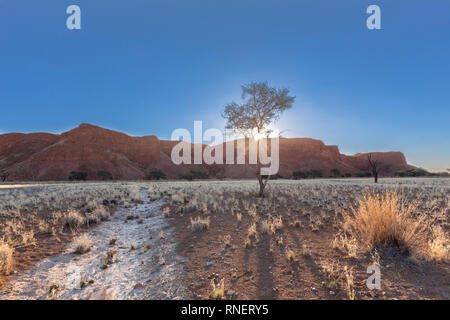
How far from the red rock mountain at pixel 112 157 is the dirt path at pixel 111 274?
6784cm

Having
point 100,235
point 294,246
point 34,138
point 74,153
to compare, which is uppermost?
point 34,138

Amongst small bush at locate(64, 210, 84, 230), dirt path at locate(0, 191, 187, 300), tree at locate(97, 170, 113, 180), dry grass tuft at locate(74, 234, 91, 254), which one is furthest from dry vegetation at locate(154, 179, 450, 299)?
tree at locate(97, 170, 113, 180)

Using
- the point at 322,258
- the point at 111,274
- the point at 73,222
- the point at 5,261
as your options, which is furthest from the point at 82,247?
the point at 322,258

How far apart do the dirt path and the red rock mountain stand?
6784 centimetres

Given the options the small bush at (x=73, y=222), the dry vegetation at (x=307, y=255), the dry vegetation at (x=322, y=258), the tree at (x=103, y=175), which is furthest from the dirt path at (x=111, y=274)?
the tree at (x=103, y=175)

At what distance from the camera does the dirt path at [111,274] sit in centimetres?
395

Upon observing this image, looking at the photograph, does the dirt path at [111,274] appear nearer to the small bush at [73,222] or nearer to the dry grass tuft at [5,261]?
the dry grass tuft at [5,261]

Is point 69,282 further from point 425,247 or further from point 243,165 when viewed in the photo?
point 243,165

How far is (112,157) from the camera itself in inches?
2840

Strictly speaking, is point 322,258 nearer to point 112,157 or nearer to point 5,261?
point 5,261

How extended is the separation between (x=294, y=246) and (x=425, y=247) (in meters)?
2.92

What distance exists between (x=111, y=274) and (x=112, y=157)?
254 feet

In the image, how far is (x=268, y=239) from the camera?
6051 millimetres
